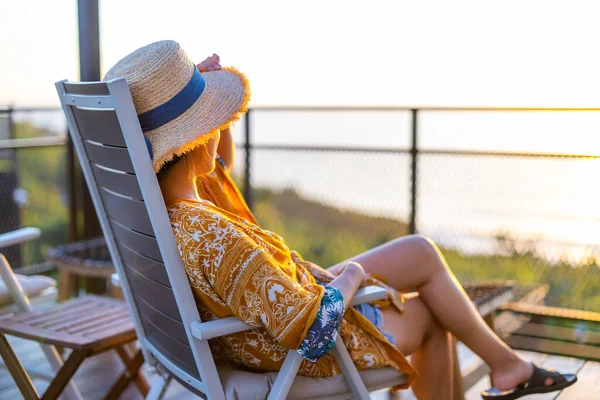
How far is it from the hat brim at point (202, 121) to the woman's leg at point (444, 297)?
0.74 m

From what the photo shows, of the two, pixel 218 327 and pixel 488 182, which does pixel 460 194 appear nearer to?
pixel 488 182

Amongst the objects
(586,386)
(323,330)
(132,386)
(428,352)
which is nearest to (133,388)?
(132,386)

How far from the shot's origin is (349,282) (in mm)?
1931

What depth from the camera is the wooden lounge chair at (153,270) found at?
1.72 metres

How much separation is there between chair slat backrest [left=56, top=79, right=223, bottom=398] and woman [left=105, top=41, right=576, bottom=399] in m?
0.06

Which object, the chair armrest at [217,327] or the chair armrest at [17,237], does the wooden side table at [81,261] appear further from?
the chair armrest at [217,327]

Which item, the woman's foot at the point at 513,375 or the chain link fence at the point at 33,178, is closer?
the woman's foot at the point at 513,375

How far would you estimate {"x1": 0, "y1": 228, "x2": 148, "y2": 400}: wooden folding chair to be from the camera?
224 centimetres

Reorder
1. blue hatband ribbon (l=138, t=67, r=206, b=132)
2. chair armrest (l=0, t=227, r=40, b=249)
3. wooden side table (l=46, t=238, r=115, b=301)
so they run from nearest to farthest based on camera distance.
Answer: blue hatband ribbon (l=138, t=67, r=206, b=132), chair armrest (l=0, t=227, r=40, b=249), wooden side table (l=46, t=238, r=115, b=301)

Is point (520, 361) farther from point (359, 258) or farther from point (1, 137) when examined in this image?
point (1, 137)

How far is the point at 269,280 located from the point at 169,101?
0.51 meters

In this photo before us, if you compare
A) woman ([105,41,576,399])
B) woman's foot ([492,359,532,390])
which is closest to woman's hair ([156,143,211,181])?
woman ([105,41,576,399])

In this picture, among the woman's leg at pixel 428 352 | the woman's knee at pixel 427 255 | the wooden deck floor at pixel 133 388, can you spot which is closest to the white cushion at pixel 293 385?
the woman's leg at pixel 428 352

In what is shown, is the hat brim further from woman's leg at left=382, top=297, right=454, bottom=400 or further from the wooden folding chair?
woman's leg at left=382, top=297, right=454, bottom=400
